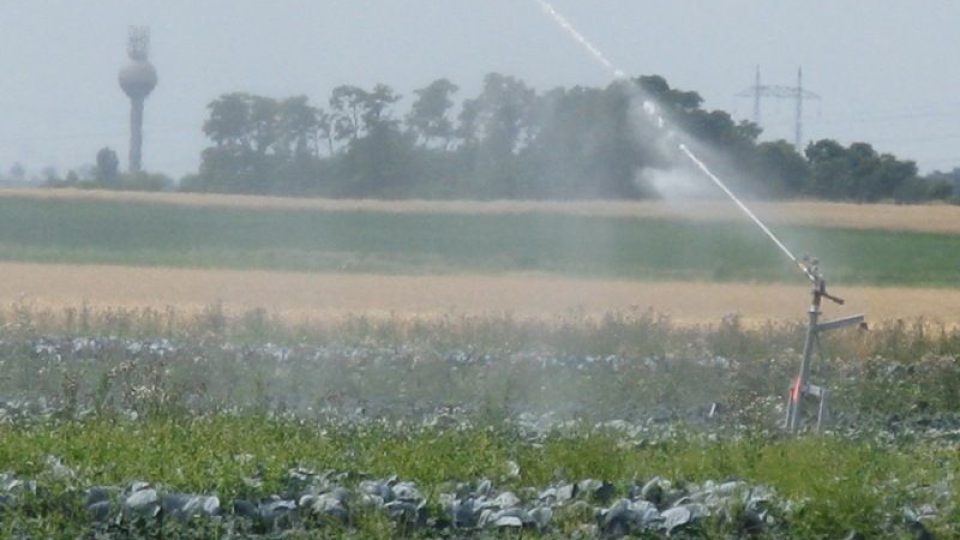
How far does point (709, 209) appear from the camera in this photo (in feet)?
120

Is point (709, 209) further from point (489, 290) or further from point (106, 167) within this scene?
point (106, 167)

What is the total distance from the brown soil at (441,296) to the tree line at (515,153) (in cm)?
220

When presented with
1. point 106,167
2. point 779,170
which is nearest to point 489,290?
point 779,170

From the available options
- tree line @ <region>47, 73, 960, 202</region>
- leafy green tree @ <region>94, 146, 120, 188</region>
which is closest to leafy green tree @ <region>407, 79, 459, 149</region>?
tree line @ <region>47, 73, 960, 202</region>

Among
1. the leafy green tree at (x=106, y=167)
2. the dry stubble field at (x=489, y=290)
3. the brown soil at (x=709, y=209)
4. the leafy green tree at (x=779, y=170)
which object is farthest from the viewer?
the leafy green tree at (x=106, y=167)

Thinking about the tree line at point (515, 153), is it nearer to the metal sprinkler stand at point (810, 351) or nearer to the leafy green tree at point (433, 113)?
the leafy green tree at point (433, 113)

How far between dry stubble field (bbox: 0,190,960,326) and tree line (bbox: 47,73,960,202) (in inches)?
21.3

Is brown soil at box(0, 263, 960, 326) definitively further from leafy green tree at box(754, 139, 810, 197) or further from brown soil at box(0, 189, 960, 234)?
leafy green tree at box(754, 139, 810, 197)

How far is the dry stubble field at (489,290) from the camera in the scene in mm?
29562

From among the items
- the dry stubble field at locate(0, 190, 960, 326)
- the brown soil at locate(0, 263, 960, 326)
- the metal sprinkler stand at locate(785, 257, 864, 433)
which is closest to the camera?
the metal sprinkler stand at locate(785, 257, 864, 433)

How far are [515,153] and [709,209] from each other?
433 cm

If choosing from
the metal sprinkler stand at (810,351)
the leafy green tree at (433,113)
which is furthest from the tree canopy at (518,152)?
the metal sprinkler stand at (810,351)

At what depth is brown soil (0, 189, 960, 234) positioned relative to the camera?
3569 cm

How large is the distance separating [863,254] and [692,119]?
4.95 metres
